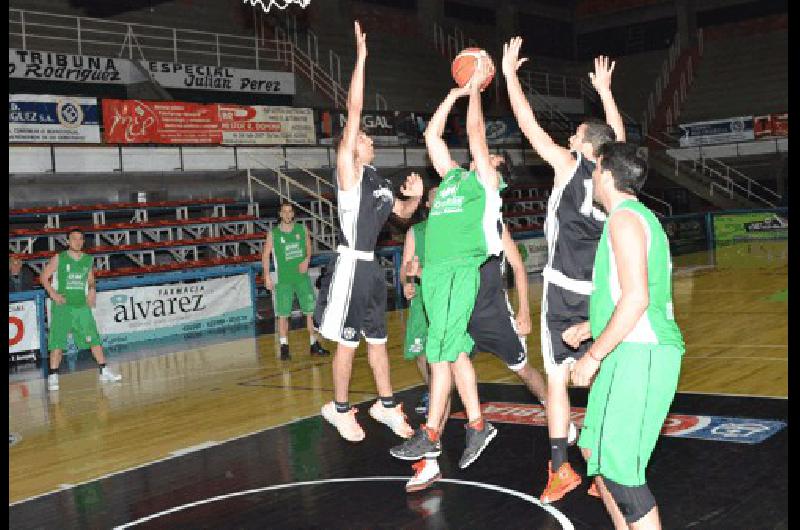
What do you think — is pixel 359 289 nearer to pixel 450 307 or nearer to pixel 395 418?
pixel 395 418

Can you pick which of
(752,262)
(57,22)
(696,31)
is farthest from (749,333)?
(696,31)

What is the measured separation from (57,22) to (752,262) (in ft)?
53.4

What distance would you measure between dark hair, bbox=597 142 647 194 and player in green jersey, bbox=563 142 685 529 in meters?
0.01

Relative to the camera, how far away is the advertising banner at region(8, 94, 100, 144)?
17.8m

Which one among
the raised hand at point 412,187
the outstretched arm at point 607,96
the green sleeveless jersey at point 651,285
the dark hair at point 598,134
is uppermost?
the outstretched arm at point 607,96

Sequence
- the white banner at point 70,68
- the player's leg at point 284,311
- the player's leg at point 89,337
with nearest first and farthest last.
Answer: the player's leg at point 89,337
the player's leg at point 284,311
the white banner at point 70,68

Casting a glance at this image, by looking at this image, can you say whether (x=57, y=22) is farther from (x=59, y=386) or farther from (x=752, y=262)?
(x=752, y=262)

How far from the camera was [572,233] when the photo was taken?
18.3 feet

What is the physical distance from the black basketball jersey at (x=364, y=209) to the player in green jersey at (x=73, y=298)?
5.60m

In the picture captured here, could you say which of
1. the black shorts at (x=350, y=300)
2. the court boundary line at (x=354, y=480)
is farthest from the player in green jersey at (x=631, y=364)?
the black shorts at (x=350, y=300)

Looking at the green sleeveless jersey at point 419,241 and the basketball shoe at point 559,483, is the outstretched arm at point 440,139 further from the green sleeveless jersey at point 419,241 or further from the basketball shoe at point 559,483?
the basketball shoe at point 559,483

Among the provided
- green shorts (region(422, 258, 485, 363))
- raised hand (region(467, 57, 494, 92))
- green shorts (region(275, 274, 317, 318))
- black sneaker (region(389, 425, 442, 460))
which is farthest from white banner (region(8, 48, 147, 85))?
black sneaker (region(389, 425, 442, 460))

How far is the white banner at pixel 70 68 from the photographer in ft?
62.3

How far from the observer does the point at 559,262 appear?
562 centimetres
